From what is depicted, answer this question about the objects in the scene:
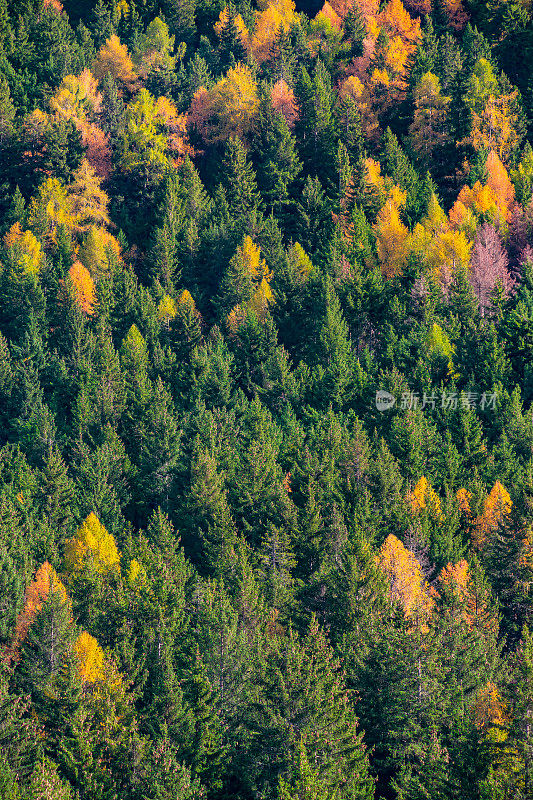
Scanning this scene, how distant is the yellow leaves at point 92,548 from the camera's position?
61406mm

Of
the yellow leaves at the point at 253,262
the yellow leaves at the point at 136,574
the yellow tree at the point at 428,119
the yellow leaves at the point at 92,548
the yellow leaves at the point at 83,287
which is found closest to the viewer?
the yellow leaves at the point at 136,574

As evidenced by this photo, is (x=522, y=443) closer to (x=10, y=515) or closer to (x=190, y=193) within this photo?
(x=10, y=515)

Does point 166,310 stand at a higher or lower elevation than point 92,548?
higher

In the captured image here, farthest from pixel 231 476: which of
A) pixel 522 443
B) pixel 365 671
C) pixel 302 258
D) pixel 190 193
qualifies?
pixel 190 193

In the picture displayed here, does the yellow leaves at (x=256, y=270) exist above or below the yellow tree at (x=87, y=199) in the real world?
below

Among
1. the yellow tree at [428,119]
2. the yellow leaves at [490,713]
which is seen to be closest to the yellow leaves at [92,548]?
the yellow leaves at [490,713]

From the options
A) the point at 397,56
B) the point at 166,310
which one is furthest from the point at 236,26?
the point at 166,310

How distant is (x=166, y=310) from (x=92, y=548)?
103ft

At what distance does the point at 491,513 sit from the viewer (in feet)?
202

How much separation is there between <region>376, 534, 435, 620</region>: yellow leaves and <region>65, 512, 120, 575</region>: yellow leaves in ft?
52.5

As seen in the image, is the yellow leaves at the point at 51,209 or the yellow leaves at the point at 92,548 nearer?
the yellow leaves at the point at 92,548

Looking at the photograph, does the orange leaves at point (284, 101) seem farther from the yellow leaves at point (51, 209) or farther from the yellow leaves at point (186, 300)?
the yellow leaves at point (186, 300)

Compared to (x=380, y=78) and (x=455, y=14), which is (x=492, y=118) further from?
(x=455, y=14)

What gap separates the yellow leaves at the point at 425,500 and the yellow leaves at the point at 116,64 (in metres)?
83.6
